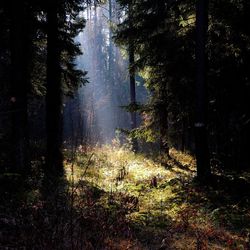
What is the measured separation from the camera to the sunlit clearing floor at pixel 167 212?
570 centimetres

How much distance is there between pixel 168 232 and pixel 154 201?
2.63 meters

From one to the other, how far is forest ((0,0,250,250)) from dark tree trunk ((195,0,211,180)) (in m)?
0.03

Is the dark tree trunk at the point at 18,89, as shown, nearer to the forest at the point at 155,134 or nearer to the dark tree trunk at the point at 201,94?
the forest at the point at 155,134

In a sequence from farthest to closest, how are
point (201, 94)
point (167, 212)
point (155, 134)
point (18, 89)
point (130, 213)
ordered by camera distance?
point (155, 134), point (201, 94), point (18, 89), point (167, 212), point (130, 213)

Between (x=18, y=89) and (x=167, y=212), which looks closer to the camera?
(x=167, y=212)

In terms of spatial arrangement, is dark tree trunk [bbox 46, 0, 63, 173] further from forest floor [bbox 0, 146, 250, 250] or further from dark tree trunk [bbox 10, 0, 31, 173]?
dark tree trunk [bbox 10, 0, 31, 173]

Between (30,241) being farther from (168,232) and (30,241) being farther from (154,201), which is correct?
(154,201)

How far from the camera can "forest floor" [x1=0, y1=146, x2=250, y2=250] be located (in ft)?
14.7

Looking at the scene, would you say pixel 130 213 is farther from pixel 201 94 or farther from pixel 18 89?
pixel 18 89

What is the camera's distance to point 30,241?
13.5ft

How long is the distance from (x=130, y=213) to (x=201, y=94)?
4.67 m

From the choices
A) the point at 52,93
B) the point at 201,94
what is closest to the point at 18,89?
the point at 52,93

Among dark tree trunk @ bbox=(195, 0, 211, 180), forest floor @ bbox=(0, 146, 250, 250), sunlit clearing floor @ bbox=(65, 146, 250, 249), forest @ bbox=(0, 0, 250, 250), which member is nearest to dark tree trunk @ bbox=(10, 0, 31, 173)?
forest @ bbox=(0, 0, 250, 250)

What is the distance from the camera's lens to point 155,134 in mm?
14344
